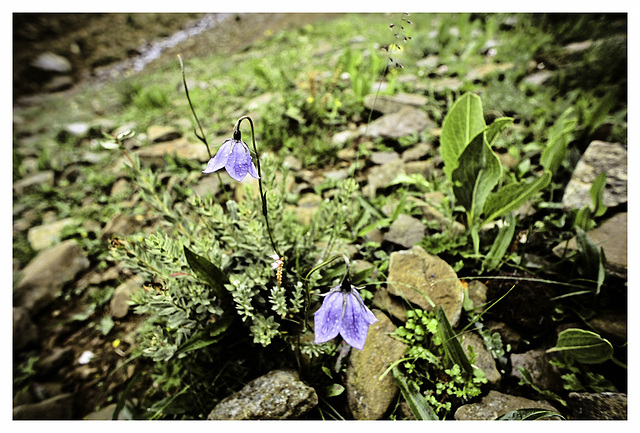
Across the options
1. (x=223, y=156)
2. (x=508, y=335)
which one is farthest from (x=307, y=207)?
(x=508, y=335)

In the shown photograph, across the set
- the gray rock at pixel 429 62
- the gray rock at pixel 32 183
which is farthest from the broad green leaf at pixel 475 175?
the gray rock at pixel 32 183

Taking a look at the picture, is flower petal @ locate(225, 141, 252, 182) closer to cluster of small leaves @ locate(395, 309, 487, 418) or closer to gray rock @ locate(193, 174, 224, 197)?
cluster of small leaves @ locate(395, 309, 487, 418)

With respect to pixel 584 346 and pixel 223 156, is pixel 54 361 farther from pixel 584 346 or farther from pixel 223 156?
pixel 584 346

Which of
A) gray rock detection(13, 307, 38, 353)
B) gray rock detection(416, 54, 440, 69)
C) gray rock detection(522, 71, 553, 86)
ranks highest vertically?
gray rock detection(416, 54, 440, 69)

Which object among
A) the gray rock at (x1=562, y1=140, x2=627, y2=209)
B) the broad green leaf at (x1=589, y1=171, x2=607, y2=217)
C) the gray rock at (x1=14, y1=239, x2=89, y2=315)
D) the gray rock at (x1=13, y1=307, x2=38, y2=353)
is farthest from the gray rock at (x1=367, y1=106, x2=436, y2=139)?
the gray rock at (x1=13, y1=307, x2=38, y2=353)
